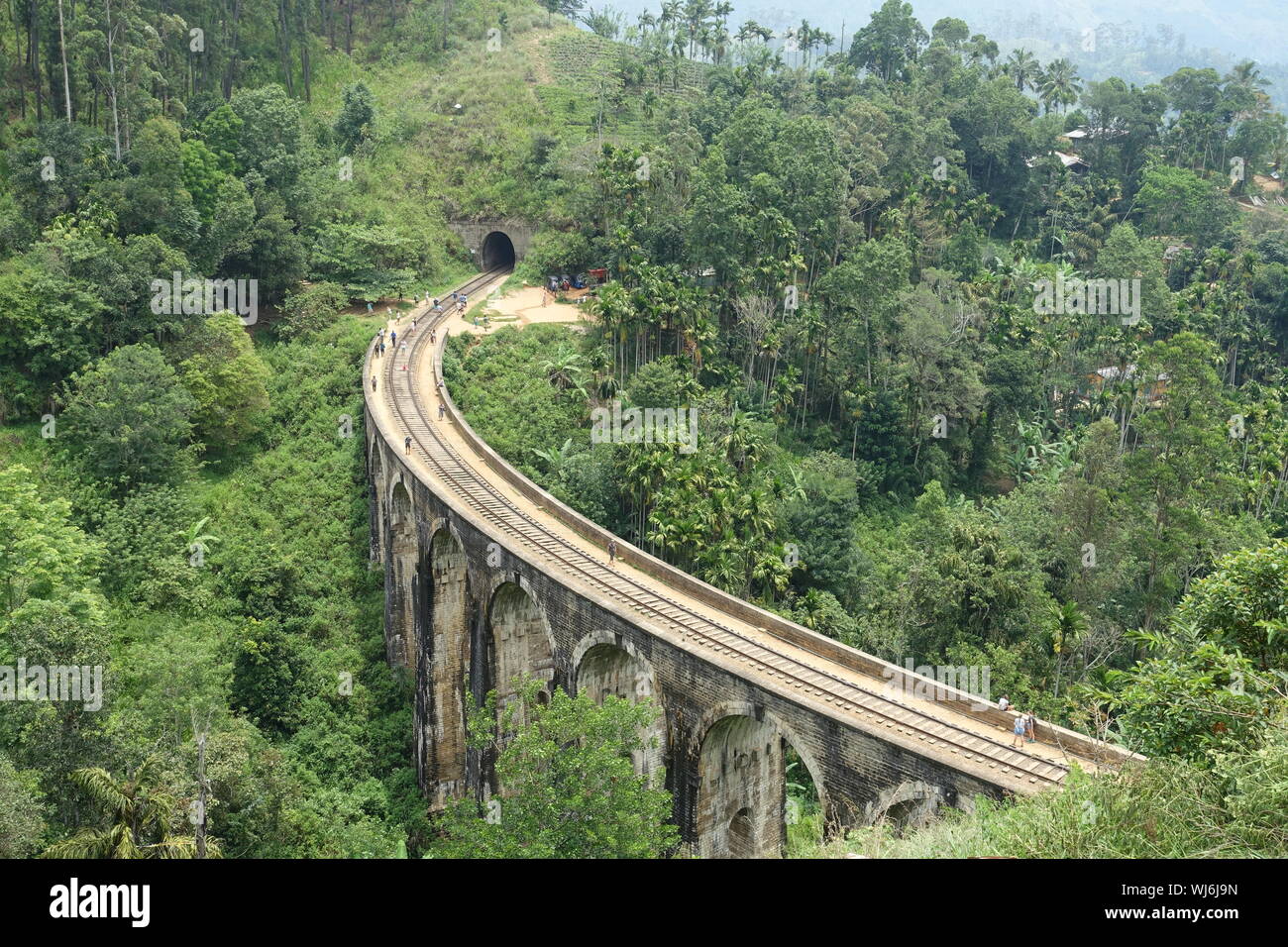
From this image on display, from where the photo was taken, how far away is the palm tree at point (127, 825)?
2762 cm

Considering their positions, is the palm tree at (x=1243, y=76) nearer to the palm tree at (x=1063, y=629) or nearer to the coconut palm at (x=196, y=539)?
the palm tree at (x=1063, y=629)

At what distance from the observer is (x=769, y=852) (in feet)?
105

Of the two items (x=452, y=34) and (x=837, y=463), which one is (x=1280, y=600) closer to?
(x=837, y=463)

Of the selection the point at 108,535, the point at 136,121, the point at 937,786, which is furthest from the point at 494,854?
the point at 136,121

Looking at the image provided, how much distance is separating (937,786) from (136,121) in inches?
2163

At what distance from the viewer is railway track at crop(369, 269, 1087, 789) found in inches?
1020

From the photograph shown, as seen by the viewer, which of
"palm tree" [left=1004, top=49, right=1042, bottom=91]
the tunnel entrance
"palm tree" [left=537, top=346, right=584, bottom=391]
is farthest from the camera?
"palm tree" [left=1004, top=49, right=1042, bottom=91]

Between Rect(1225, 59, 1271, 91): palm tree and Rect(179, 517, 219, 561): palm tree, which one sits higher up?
Rect(1225, 59, 1271, 91): palm tree

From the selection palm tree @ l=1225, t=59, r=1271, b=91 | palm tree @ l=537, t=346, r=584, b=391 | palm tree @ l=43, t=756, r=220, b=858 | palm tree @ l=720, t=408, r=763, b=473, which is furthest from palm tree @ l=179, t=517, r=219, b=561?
palm tree @ l=1225, t=59, r=1271, b=91

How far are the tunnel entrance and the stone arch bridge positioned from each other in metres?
28.6

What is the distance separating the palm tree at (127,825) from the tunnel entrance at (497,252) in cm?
5318

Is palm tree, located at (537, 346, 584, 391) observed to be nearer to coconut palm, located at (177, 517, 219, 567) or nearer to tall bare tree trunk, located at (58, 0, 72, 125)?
coconut palm, located at (177, 517, 219, 567)

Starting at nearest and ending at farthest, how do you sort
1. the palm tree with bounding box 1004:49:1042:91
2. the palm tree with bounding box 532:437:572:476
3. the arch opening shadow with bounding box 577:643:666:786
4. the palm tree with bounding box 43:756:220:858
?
the palm tree with bounding box 43:756:220:858 < the arch opening shadow with bounding box 577:643:666:786 < the palm tree with bounding box 532:437:572:476 < the palm tree with bounding box 1004:49:1042:91

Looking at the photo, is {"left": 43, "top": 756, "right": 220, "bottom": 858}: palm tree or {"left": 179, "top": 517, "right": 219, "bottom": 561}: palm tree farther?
{"left": 179, "top": 517, "right": 219, "bottom": 561}: palm tree
